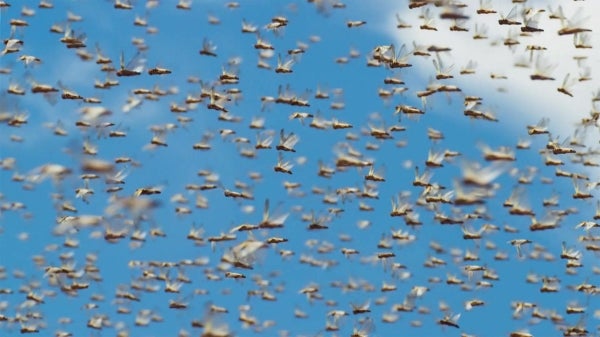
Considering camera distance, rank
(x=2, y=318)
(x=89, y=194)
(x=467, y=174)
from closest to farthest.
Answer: (x=467, y=174)
(x=89, y=194)
(x=2, y=318)

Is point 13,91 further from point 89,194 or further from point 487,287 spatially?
point 487,287

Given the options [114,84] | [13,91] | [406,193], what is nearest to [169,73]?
[114,84]

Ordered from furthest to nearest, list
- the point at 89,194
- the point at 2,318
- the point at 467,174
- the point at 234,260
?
the point at 2,318, the point at 89,194, the point at 234,260, the point at 467,174

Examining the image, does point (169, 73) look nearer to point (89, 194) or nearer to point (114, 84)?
point (114, 84)

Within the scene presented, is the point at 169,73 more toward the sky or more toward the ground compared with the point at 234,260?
more toward the sky

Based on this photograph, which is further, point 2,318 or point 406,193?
point 2,318

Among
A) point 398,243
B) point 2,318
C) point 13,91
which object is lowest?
point 2,318

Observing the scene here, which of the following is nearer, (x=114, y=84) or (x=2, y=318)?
(x=114, y=84)

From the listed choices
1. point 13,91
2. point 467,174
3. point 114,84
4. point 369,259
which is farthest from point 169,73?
point 467,174

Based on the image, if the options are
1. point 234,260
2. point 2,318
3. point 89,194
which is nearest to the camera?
point 234,260
